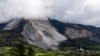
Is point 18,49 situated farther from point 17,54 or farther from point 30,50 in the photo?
point 30,50

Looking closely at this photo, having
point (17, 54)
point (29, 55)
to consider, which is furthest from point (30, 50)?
point (17, 54)

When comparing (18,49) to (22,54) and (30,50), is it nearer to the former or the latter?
(22,54)

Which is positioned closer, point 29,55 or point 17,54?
point 17,54

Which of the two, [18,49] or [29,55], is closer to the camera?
[18,49]

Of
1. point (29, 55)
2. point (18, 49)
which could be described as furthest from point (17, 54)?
point (29, 55)

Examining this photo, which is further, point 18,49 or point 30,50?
point 30,50
